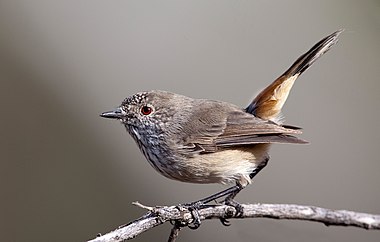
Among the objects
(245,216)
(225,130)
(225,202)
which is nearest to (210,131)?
(225,130)

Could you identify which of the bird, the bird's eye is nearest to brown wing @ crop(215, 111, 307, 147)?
the bird

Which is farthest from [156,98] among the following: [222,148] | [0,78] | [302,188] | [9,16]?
[9,16]

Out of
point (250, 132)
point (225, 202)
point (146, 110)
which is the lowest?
point (225, 202)

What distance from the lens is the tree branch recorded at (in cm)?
306

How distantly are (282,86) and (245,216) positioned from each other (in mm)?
1325

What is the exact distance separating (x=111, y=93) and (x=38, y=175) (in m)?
1.15

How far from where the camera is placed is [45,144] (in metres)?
6.97

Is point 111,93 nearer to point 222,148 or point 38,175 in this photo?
point 38,175

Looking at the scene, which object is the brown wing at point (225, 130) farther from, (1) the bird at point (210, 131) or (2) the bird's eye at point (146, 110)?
(2) the bird's eye at point (146, 110)

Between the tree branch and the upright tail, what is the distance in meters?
1.01

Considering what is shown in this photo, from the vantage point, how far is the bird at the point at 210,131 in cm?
441

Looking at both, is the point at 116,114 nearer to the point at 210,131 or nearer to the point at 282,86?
the point at 210,131

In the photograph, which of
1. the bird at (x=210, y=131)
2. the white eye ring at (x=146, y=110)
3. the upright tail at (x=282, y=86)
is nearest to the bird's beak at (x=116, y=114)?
the bird at (x=210, y=131)

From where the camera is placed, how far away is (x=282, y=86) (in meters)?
4.75
